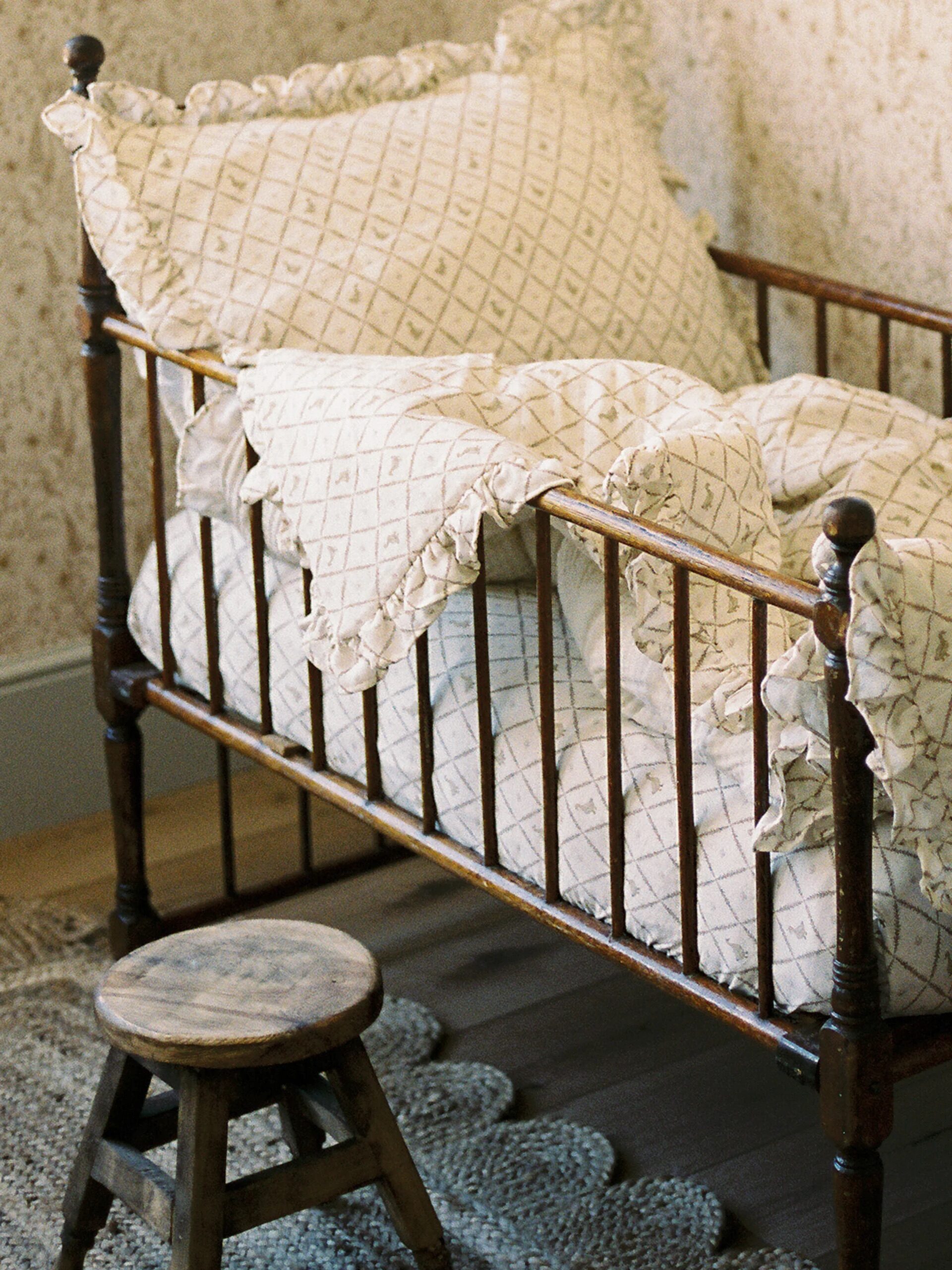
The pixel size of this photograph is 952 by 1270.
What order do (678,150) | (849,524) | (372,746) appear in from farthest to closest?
1. (678,150)
2. (372,746)
3. (849,524)

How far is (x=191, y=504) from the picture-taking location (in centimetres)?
172

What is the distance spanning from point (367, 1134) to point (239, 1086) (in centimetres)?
11

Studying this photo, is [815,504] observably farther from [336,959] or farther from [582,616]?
[336,959]

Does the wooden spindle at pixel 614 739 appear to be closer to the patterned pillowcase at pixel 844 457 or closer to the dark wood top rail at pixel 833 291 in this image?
the patterned pillowcase at pixel 844 457

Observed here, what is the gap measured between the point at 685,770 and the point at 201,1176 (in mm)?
464

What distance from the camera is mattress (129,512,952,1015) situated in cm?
124

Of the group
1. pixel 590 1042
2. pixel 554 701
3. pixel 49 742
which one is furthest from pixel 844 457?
pixel 49 742

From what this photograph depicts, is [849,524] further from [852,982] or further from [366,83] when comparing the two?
[366,83]

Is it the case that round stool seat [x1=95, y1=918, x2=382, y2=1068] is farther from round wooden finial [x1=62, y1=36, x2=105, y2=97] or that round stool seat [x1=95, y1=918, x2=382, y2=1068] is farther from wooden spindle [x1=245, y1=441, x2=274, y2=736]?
round wooden finial [x1=62, y1=36, x2=105, y2=97]

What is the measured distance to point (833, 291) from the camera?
195 centimetres

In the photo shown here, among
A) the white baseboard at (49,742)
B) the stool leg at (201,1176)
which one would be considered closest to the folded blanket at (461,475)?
the stool leg at (201,1176)

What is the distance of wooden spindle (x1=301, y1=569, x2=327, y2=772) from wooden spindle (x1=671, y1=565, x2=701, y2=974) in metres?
0.41

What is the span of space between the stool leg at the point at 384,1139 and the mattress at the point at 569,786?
21 centimetres

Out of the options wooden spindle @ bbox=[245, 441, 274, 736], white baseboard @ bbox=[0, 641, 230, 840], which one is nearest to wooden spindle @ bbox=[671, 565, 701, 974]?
wooden spindle @ bbox=[245, 441, 274, 736]
